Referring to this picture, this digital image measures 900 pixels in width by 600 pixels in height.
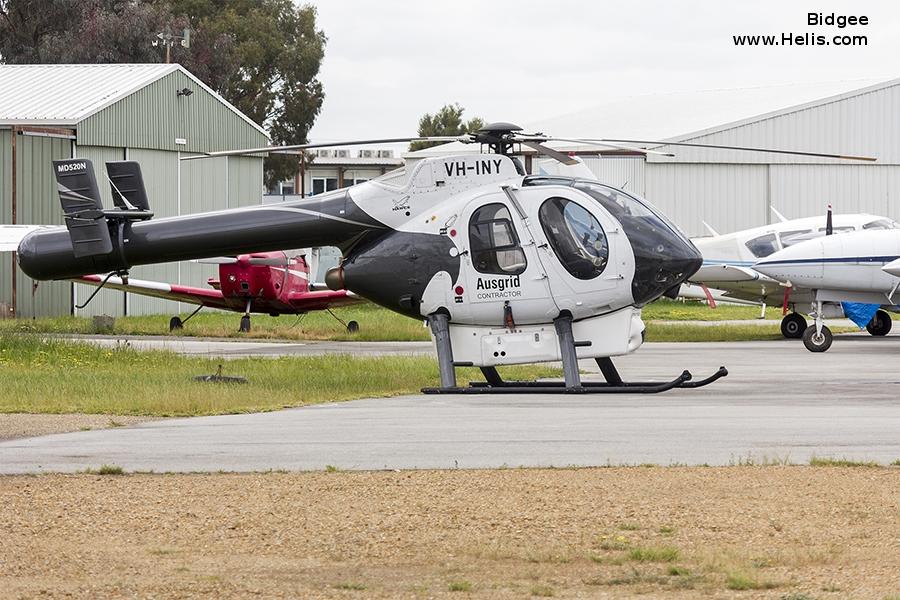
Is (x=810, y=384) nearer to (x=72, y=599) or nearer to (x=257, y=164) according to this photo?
(x=72, y=599)

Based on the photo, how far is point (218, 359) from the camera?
23469 mm

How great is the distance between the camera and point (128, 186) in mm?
19469

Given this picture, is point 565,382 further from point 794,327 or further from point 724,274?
point 794,327

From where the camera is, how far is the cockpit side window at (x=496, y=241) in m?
18.3

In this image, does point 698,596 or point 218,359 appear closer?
point 698,596

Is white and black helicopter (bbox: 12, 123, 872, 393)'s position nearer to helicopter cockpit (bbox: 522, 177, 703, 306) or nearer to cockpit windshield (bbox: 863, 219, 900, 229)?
helicopter cockpit (bbox: 522, 177, 703, 306)

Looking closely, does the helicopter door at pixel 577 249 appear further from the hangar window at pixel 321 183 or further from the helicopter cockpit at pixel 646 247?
the hangar window at pixel 321 183

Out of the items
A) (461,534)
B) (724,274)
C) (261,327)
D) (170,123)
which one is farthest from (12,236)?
(170,123)

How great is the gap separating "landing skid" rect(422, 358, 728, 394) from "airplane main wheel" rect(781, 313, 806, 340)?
11.3 meters

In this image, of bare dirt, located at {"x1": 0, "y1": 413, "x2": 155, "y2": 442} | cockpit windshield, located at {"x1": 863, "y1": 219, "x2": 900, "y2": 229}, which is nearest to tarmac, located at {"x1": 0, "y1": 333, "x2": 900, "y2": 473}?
bare dirt, located at {"x1": 0, "y1": 413, "x2": 155, "y2": 442}

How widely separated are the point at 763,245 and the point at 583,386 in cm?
1271

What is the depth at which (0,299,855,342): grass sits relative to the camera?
3050 centimetres

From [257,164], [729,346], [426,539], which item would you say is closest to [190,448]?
[426,539]

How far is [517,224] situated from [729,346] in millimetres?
10944
